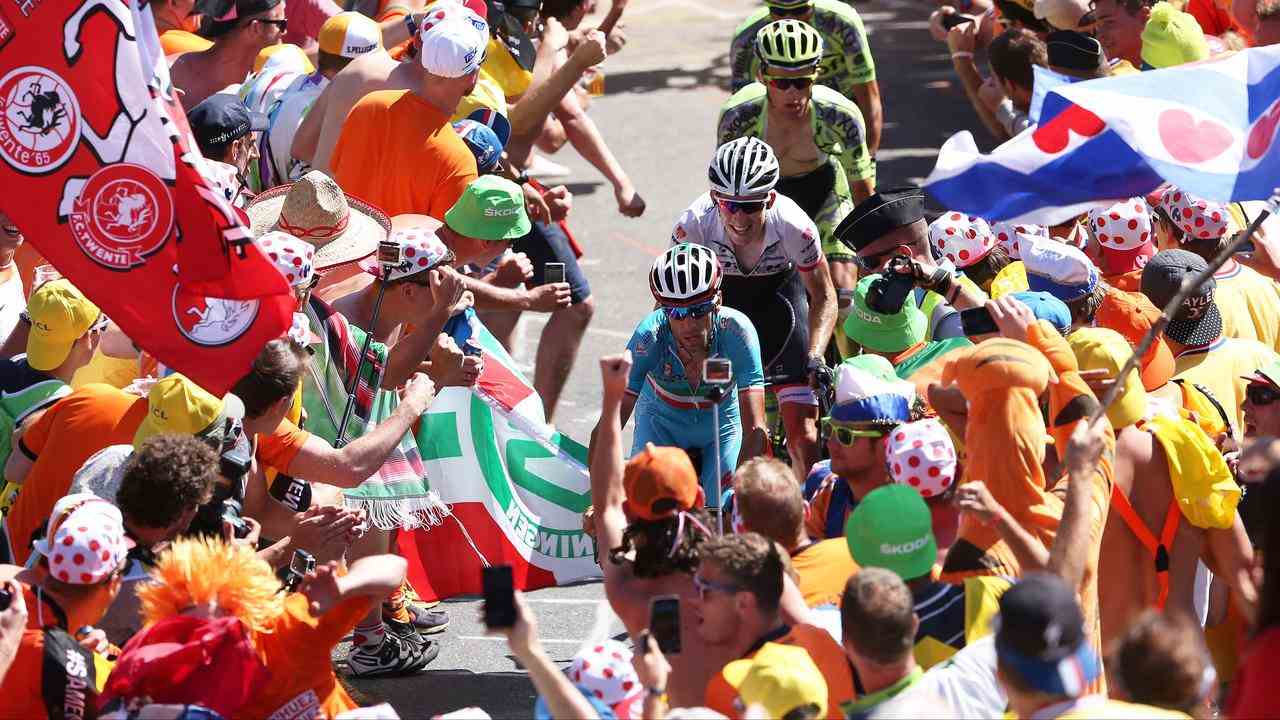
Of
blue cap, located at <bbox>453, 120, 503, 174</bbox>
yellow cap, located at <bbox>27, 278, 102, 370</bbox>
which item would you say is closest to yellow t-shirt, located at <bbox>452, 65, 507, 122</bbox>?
blue cap, located at <bbox>453, 120, 503, 174</bbox>

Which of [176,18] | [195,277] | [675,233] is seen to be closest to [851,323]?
[675,233]

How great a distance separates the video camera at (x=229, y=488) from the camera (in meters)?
5.52

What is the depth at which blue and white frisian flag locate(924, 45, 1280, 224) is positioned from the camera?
245 inches

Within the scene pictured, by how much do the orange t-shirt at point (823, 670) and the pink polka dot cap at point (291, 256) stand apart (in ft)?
8.87

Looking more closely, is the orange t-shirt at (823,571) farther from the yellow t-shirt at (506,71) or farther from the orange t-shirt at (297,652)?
the yellow t-shirt at (506,71)

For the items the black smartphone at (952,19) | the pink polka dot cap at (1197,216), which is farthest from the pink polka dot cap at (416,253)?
the black smartphone at (952,19)

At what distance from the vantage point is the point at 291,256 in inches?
261

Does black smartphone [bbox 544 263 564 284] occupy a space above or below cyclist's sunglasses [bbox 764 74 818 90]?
below

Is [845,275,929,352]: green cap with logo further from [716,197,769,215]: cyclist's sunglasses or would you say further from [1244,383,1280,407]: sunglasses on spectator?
[1244,383,1280,407]: sunglasses on spectator

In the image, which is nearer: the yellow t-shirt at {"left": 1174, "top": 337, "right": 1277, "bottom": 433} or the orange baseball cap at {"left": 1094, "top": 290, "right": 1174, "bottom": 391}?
the yellow t-shirt at {"left": 1174, "top": 337, "right": 1277, "bottom": 433}

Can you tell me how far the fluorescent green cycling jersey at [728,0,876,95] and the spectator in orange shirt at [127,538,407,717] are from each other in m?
6.83

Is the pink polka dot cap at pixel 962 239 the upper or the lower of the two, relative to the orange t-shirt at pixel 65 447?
lower

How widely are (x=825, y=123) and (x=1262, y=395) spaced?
3.49 metres

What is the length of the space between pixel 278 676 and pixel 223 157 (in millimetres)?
4034
